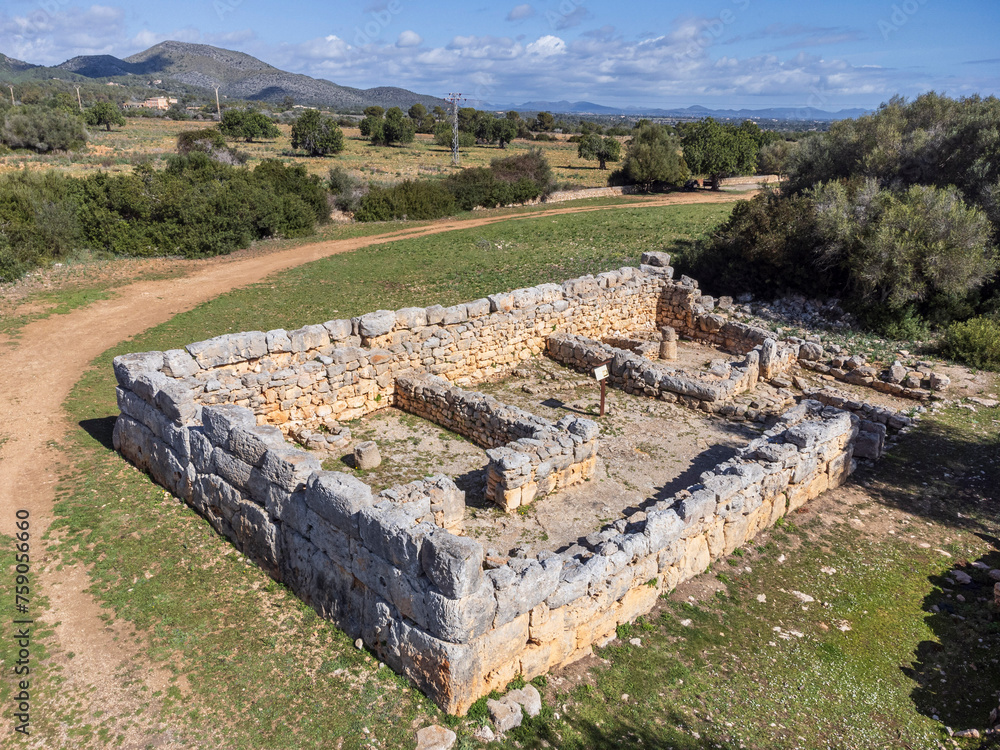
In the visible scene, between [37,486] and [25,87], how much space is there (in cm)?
9324

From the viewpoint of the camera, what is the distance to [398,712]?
21.6 ft

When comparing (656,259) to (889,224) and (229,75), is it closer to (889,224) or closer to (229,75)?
(889,224)

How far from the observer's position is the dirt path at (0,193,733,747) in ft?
22.8

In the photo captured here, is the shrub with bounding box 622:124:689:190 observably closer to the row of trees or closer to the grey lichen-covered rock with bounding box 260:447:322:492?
the row of trees

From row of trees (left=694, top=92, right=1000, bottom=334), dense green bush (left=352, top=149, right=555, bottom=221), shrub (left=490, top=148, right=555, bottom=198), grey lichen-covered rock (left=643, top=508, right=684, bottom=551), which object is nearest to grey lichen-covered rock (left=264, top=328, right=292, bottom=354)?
grey lichen-covered rock (left=643, top=508, right=684, bottom=551)

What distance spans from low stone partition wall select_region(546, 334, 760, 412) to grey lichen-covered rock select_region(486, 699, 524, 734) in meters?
9.43

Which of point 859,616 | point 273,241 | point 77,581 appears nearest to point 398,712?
point 77,581

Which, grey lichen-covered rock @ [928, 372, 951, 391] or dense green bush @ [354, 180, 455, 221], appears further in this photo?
dense green bush @ [354, 180, 455, 221]

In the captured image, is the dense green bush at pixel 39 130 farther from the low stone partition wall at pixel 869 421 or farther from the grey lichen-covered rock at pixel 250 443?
the low stone partition wall at pixel 869 421

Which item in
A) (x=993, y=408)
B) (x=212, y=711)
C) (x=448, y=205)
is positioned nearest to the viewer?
(x=212, y=711)

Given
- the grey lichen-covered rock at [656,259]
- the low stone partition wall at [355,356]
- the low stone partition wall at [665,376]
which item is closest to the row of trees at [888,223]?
the grey lichen-covered rock at [656,259]

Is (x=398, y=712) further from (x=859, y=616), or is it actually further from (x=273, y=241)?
(x=273, y=241)

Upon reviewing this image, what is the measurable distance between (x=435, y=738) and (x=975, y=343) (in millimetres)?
18092

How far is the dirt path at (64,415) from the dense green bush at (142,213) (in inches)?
74.6
